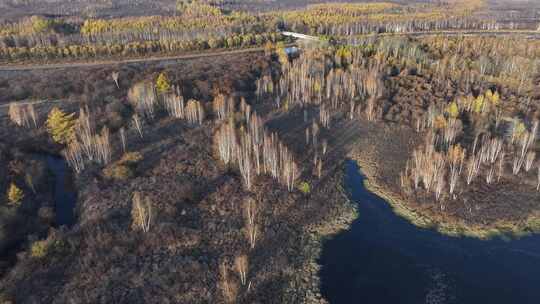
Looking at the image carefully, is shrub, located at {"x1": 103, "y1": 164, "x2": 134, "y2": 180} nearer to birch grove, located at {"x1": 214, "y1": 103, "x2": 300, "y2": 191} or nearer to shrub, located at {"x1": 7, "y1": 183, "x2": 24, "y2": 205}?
shrub, located at {"x1": 7, "y1": 183, "x2": 24, "y2": 205}

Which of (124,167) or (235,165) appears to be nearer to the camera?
(124,167)

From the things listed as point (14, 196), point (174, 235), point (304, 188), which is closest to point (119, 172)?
point (14, 196)

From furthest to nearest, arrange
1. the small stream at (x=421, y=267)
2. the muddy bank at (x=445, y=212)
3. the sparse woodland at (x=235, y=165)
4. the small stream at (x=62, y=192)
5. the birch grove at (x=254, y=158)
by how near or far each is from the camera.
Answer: the birch grove at (x=254, y=158), the small stream at (x=62, y=192), the muddy bank at (x=445, y=212), the small stream at (x=421, y=267), the sparse woodland at (x=235, y=165)

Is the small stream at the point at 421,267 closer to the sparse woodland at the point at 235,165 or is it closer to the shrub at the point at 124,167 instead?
the sparse woodland at the point at 235,165

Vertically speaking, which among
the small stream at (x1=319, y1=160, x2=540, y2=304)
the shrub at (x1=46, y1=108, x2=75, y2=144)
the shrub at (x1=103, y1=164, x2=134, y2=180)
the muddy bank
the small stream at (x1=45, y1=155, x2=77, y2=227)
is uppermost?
the shrub at (x1=46, y1=108, x2=75, y2=144)

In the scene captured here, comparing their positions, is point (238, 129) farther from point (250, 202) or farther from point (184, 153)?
point (250, 202)

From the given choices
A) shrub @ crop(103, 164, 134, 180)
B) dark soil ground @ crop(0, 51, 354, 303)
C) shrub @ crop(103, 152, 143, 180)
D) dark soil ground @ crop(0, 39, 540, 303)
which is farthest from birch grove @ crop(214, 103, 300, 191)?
shrub @ crop(103, 164, 134, 180)

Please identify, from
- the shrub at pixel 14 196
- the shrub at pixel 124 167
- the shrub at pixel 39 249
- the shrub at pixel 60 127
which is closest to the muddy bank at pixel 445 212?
the shrub at pixel 124 167

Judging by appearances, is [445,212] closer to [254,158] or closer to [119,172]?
[254,158]

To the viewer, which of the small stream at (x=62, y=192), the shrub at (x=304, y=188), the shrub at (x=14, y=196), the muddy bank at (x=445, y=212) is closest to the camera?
the shrub at (x=14, y=196)

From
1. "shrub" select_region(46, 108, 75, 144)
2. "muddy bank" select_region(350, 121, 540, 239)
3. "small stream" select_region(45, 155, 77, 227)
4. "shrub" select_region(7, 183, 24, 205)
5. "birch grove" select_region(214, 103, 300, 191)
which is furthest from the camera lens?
"shrub" select_region(46, 108, 75, 144)
